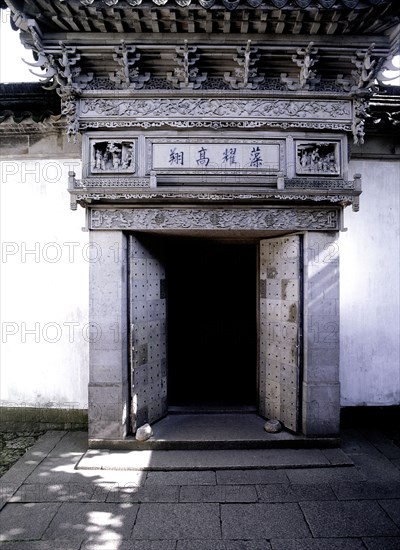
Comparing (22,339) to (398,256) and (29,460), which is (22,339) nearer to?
(29,460)

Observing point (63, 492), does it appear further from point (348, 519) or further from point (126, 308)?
point (348, 519)

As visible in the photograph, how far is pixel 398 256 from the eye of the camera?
268 inches

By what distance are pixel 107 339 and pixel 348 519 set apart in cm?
389

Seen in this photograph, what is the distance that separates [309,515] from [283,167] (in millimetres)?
4685

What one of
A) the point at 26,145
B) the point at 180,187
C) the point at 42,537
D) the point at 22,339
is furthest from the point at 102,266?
the point at 42,537

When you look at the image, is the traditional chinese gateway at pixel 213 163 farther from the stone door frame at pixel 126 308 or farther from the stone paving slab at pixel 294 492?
the stone paving slab at pixel 294 492

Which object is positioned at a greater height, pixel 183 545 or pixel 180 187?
pixel 180 187

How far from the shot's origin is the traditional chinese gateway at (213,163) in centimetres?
523

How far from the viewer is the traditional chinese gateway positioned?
5.23 metres

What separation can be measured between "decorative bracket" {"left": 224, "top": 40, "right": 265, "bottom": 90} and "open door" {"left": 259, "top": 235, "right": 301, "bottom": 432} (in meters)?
2.43

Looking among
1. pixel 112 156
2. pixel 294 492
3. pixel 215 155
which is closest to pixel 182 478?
pixel 294 492

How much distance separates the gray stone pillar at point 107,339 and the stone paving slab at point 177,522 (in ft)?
5.11

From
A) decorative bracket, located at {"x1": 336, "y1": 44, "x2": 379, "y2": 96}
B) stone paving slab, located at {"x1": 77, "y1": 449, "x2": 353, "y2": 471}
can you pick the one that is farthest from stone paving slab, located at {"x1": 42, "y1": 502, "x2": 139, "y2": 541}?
decorative bracket, located at {"x1": 336, "y1": 44, "x2": 379, "y2": 96}

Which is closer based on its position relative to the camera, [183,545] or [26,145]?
[183,545]
